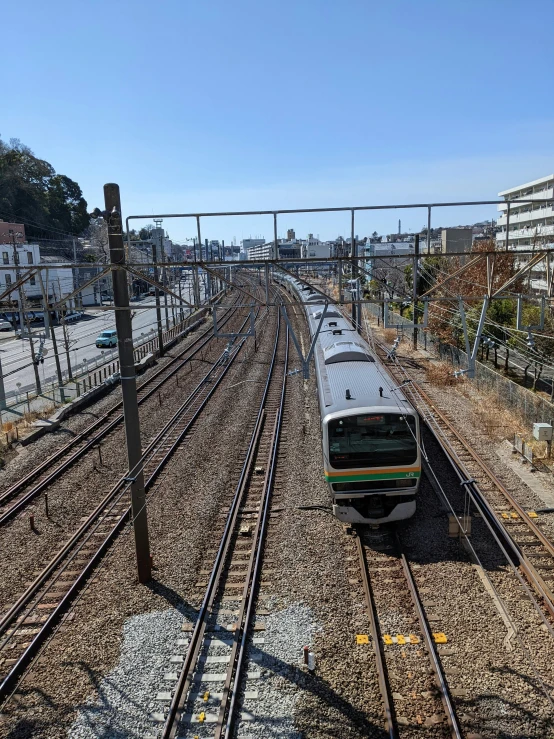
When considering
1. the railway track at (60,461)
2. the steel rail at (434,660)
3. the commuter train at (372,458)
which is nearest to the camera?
the steel rail at (434,660)

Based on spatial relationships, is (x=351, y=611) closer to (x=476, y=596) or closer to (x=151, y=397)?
(x=476, y=596)

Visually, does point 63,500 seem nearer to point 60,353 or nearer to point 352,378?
point 352,378

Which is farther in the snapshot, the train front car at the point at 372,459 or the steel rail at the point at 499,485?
the train front car at the point at 372,459

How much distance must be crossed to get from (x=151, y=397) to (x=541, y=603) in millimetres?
13927

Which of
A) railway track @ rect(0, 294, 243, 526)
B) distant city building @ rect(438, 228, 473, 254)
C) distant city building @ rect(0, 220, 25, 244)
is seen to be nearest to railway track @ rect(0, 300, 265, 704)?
railway track @ rect(0, 294, 243, 526)

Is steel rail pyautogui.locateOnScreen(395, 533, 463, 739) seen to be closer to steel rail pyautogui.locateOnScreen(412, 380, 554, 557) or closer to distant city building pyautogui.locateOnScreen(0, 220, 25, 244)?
steel rail pyautogui.locateOnScreen(412, 380, 554, 557)

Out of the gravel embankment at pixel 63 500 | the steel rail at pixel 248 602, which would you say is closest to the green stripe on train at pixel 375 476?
the steel rail at pixel 248 602

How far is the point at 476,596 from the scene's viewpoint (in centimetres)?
718

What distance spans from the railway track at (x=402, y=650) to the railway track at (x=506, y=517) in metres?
1.59

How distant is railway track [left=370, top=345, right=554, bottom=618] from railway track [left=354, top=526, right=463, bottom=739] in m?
1.59

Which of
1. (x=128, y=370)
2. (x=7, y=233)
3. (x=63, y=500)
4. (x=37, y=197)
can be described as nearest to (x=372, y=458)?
(x=128, y=370)

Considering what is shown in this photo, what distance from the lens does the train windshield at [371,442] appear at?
871 cm

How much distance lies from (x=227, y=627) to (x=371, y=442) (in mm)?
3578

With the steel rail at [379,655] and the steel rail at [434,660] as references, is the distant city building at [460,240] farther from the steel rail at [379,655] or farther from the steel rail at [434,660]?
the steel rail at [379,655]
